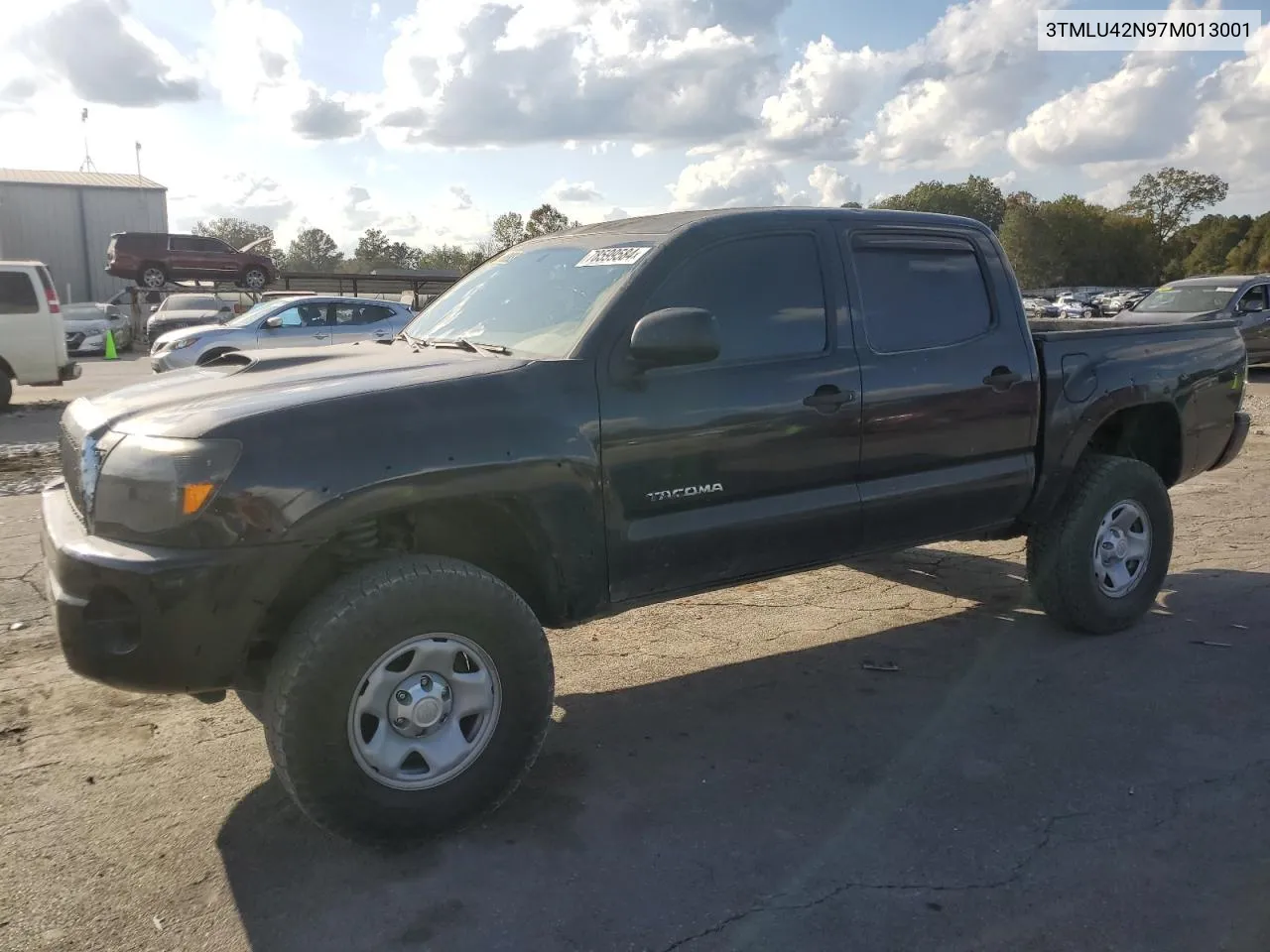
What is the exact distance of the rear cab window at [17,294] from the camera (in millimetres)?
13117

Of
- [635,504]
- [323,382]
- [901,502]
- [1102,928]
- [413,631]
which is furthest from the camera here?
[901,502]

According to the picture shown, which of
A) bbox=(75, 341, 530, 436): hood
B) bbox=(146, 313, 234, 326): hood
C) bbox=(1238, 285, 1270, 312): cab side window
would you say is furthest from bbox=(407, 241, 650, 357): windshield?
bbox=(146, 313, 234, 326): hood

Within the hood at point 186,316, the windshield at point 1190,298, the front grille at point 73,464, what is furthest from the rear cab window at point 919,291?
the hood at point 186,316

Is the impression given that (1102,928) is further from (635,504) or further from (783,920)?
(635,504)

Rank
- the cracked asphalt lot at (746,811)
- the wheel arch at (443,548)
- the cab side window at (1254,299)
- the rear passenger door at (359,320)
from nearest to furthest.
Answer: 1. the cracked asphalt lot at (746,811)
2. the wheel arch at (443,548)
3. the rear passenger door at (359,320)
4. the cab side window at (1254,299)

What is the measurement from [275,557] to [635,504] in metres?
1.18

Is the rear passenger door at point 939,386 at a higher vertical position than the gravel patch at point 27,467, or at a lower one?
higher

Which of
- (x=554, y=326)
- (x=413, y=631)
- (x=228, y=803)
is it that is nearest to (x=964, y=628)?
(x=554, y=326)

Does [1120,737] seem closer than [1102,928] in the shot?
No

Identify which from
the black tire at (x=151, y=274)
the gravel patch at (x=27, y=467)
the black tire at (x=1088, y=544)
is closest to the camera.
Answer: the black tire at (x=1088, y=544)

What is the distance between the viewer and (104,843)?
306 centimetres

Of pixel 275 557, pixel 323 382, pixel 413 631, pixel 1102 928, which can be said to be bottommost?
pixel 1102 928

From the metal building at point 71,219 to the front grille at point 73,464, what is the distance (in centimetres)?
5346

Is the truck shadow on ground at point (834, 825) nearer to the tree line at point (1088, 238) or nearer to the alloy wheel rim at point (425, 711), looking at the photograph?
the alloy wheel rim at point (425, 711)
